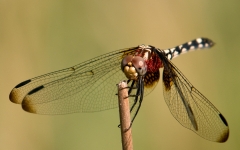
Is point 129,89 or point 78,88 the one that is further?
point 78,88

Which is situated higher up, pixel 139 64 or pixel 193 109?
pixel 139 64

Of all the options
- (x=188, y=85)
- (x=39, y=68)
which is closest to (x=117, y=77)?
(x=188, y=85)

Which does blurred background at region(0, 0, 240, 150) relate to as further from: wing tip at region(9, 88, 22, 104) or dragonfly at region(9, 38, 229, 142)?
wing tip at region(9, 88, 22, 104)

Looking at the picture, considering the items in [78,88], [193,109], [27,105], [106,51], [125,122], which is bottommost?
[125,122]

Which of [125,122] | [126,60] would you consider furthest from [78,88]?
[125,122]

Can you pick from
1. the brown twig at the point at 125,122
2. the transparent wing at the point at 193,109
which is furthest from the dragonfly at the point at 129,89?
the brown twig at the point at 125,122

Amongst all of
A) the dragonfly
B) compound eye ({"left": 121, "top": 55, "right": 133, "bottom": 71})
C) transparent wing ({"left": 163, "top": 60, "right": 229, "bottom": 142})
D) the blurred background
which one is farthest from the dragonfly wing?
the blurred background

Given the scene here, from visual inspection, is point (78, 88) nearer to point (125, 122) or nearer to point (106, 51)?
point (106, 51)

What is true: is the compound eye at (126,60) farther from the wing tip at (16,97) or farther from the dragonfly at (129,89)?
the wing tip at (16,97)
